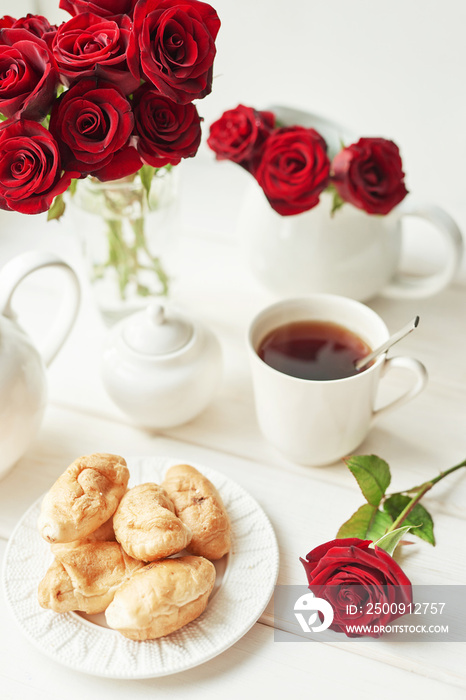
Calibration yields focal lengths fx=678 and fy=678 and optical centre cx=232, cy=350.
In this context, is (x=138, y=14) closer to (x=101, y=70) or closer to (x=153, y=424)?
(x=101, y=70)

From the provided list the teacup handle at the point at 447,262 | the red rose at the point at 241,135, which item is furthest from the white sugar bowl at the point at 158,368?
the teacup handle at the point at 447,262

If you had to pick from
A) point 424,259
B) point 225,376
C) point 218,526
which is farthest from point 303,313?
point 424,259

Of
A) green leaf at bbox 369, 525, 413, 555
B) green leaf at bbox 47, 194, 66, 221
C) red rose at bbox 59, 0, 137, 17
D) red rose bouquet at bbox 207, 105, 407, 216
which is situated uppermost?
red rose at bbox 59, 0, 137, 17

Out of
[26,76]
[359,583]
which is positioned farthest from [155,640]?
[26,76]

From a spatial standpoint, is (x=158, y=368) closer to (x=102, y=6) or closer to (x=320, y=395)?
(x=320, y=395)

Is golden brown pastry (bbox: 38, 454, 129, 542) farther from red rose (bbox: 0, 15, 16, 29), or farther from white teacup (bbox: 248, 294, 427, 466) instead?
red rose (bbox: 0, 15, 16, 29)

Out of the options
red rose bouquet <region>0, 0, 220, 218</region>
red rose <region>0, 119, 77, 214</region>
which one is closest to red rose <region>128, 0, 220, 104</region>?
red rose bouquet <region>0, 0, 220, 218</region>
